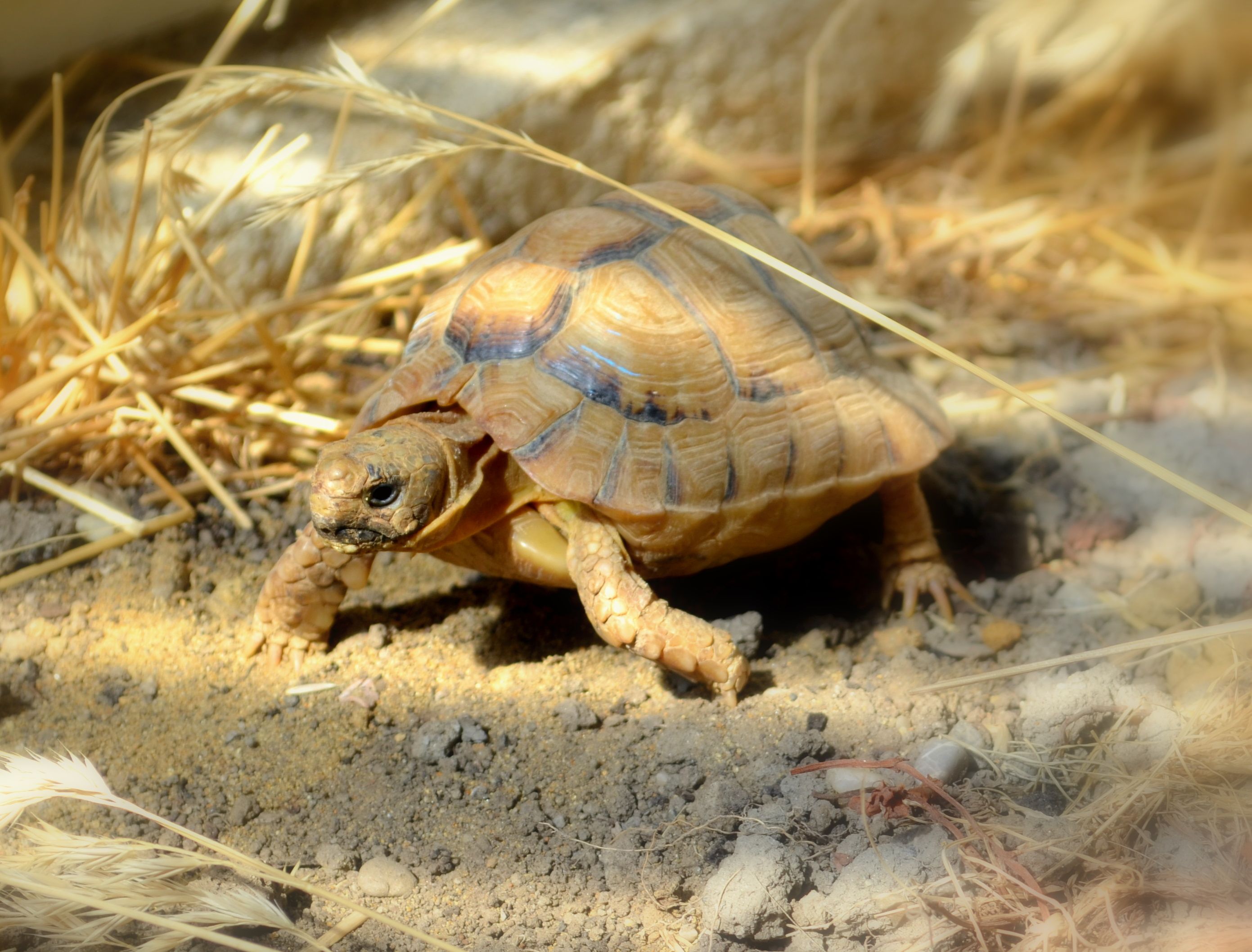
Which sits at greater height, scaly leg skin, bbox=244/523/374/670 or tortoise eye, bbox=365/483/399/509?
tortoise eye, bbox=365/483/399/509

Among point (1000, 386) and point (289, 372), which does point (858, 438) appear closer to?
point (1000, 386)

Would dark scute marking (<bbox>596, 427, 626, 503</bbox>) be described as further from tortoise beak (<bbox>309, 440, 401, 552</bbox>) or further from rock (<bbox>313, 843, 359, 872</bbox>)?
rock (<bbox>313, 843, 359, 872</bbox>)

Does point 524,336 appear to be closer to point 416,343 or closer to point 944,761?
point 416,343

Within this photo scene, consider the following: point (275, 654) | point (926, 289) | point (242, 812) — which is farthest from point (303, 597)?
point (926, 289)

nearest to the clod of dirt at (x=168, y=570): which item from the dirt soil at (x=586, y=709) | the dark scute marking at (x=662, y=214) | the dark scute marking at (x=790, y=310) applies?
the dirt soil at (x=586, y=709)

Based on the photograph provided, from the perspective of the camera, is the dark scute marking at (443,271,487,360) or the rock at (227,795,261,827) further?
the dark scute marking at (443,271,487,360)

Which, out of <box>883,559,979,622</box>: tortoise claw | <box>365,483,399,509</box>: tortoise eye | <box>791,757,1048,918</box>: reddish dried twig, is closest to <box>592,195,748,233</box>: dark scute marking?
<box>365,483,399,509</box>: tortoise eye

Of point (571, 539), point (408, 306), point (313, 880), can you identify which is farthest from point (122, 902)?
point (408, 306)
